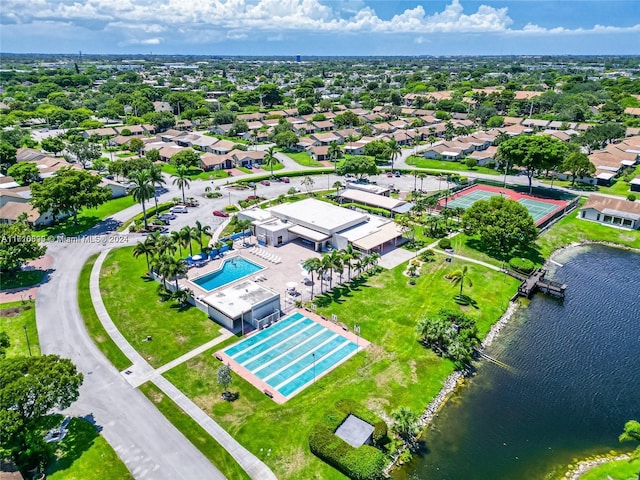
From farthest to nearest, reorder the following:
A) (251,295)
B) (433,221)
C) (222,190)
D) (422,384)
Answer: (222,190) → (433,221) → (251,295) → (422,384)

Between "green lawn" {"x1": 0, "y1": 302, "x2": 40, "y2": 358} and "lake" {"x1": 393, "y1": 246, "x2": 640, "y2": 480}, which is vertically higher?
"green lawn" {"x1": 0, "y1": 302, "x2": 40, "y2": 358}

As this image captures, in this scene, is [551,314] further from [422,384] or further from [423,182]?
[423,182]

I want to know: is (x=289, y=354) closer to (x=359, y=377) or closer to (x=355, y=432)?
(x=359, y=377)

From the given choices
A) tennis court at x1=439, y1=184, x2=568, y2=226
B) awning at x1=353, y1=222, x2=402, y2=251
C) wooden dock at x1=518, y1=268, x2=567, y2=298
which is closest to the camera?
wooden dock at x1=518, y1=268, x2=567, y2=298

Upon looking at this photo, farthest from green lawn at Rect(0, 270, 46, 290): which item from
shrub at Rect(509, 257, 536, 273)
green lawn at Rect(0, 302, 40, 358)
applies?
shrub at Rect(509, 257, 536, 273)

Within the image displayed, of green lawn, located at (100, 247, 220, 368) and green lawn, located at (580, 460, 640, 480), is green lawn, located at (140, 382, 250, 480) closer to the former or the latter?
green lawn, located at (100, 247, 220, 368)

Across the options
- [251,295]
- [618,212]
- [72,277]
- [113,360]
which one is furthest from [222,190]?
[618,212]
